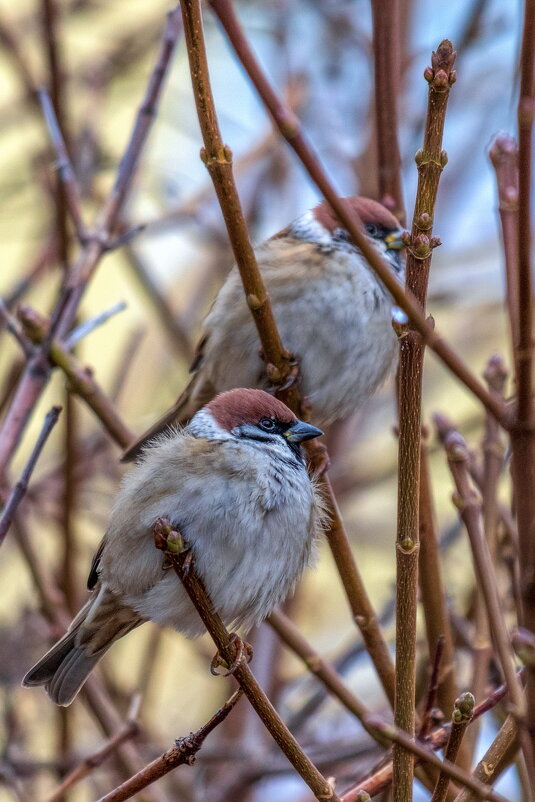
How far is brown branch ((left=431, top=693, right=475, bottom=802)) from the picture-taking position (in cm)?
151

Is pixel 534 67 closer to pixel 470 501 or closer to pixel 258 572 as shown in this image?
pixel 470 501

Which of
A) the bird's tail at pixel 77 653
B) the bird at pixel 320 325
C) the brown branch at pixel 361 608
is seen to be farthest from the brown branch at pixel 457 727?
the bird at pixel 320 325

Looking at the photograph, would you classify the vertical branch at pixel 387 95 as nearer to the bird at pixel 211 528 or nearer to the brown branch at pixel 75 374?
the bird at pixel 211 528

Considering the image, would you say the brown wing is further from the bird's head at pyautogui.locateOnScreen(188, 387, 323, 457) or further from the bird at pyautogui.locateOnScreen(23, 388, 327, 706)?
the bird's head at pyautogui.locateOnScreen(188, 387, 323, 457)

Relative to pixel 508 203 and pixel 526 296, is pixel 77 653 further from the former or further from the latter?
pixel 526 296

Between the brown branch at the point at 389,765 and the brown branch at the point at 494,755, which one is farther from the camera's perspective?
the brown branch at the point at 389,765

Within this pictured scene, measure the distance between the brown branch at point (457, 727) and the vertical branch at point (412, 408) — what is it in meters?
0.06

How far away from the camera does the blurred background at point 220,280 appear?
375cm

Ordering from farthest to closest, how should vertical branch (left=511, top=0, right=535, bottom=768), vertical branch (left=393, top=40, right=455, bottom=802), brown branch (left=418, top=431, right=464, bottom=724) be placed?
brown branch (left=418, top=431, right=464, bottom=724), vertical branch (left=393, top=40, right=455, bottom=802), vertical branch (left=511, top=0, right=535, bottom=768)

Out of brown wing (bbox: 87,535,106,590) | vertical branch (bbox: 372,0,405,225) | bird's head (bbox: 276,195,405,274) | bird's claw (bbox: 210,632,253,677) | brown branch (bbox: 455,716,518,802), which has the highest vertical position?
vertical branch (bbox: 372,0,405,225)

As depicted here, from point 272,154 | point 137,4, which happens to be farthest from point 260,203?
point 137,4

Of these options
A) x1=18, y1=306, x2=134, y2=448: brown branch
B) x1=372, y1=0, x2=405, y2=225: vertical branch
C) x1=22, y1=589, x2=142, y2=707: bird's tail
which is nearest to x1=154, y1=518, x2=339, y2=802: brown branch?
x1=22, y1=589, x2=142, y2=707: bird's tail

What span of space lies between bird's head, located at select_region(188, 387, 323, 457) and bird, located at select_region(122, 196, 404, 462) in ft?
1.56

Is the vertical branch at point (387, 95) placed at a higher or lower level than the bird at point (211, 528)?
higher
